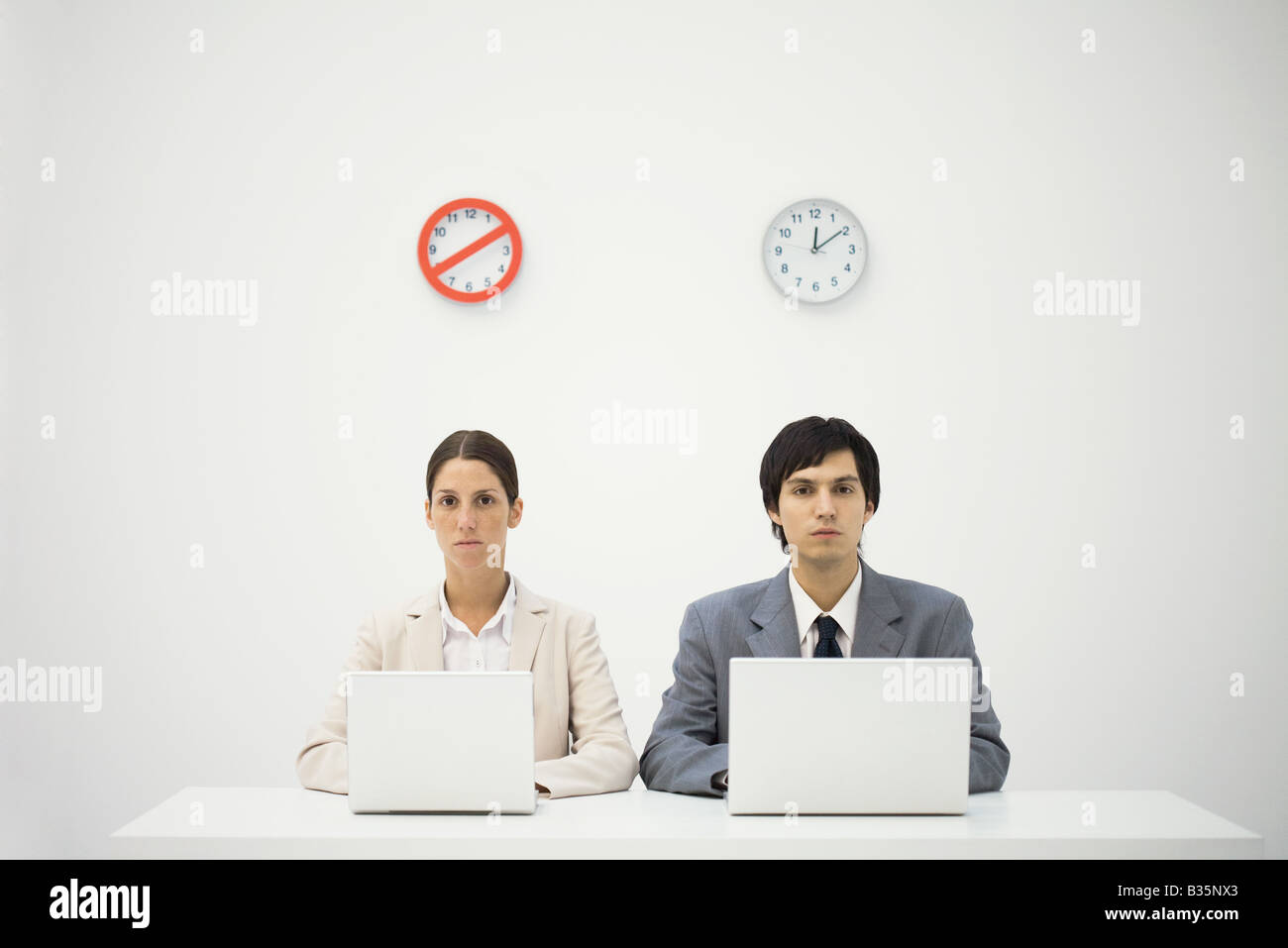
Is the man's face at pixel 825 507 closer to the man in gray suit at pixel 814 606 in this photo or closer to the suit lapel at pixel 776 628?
the man in gray suit at pixel 814 606

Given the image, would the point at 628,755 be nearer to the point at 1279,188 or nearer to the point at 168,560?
the point at 168,560

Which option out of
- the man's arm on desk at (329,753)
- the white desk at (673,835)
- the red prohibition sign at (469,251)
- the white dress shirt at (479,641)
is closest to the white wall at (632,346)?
the red prohibition sign at (469,251)

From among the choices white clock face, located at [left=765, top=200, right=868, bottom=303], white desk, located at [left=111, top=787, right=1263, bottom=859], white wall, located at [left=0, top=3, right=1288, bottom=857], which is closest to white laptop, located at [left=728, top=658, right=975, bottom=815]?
white desk, located at [left=111, top=787, right=1263, bottom=859]

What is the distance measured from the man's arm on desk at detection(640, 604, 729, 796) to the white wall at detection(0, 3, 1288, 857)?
1235 mm

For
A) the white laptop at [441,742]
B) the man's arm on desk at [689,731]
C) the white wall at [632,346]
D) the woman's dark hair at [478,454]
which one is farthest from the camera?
the white wall at [632,346]

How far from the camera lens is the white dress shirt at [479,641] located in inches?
102

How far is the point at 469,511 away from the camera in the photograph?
2.52 m

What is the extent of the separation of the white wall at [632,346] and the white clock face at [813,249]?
7cm

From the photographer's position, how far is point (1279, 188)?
3.73 m

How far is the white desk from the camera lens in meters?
1.69

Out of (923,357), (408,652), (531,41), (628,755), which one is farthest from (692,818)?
(531,41)

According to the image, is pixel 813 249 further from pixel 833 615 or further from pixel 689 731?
pixel 689 731

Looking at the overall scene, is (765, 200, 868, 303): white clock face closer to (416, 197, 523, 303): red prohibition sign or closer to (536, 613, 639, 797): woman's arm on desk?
(416, 197, 523, 303): red prohibition sign

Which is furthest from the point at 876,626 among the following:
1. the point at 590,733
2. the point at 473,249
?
the point at 473,249
